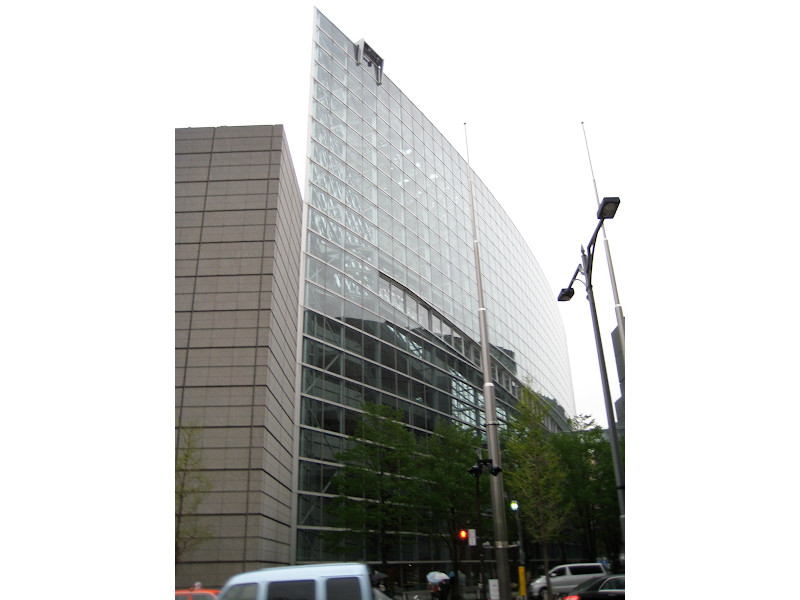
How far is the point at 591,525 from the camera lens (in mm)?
29672

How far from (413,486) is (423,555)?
8.86 meters

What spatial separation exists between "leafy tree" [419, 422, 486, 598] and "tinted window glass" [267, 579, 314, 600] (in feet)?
58.8

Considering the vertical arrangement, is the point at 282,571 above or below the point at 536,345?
below

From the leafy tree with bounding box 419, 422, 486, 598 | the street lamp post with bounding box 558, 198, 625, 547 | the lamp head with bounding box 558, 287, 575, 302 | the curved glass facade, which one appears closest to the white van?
the street lamp post with bounding box 558, 198, 625, 547

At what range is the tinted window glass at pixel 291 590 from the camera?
6051 millimetres

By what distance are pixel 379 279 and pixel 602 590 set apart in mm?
22199

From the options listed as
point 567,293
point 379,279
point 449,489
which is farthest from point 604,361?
point 379,279

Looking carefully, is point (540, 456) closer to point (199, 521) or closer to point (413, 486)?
point (413, 486)

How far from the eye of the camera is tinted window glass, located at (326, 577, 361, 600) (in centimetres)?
623

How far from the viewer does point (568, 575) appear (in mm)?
23281

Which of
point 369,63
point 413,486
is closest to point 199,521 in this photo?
point 413,486

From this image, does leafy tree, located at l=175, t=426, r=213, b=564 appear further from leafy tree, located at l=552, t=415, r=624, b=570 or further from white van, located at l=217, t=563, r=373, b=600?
leafy tree, located at l=552, t=415, r=624, b=570

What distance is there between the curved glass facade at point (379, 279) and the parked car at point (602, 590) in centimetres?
1157

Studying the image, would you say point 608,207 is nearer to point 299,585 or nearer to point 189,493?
point 299,585
